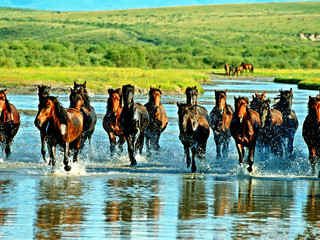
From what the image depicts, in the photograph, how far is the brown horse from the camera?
1228 centimetres

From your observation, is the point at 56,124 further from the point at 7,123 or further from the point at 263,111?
the point at 263,111

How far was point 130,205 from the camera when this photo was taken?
32.2 ft

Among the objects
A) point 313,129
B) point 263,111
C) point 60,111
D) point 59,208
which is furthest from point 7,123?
point 313,129

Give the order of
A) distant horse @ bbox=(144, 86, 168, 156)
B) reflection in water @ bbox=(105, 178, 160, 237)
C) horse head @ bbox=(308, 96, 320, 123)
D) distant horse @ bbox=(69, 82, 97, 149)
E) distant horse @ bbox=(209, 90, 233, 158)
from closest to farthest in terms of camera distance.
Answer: reflection in water @ bbox=(105, 178, 160, 237), horse head @ bbox=(308, 96, 320, 123), distant horse @ bbox=(69, 82, 97, 149), distant horse @ bbox=(209, 90, 233, 158), distant horse @ bbox=(144, 86, 168, 156)

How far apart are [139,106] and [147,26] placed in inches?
5310

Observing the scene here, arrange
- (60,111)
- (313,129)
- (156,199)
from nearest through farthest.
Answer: (156,199) → (60,111) → (313,129)

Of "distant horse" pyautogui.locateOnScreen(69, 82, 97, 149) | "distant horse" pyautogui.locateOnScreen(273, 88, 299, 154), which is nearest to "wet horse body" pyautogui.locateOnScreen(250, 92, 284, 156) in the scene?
"distant horse" pyautogui.locateOnScreen(273, 88, 299, 154)

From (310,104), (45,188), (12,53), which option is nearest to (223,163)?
(310,104)

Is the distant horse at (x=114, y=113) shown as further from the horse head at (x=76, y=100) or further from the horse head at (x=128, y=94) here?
the horse head at (x=128, y=94)

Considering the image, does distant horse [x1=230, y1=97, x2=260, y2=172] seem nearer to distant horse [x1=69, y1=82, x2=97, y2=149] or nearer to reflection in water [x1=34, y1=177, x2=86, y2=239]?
reflection in water [x1=34, y1=177, x2=86, y2=239]

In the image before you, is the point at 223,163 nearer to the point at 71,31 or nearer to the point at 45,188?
the point at 45,188

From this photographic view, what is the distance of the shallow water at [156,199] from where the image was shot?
8.24m

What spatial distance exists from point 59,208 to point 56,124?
127 inches

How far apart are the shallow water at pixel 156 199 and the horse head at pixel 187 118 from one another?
2.78 feet
